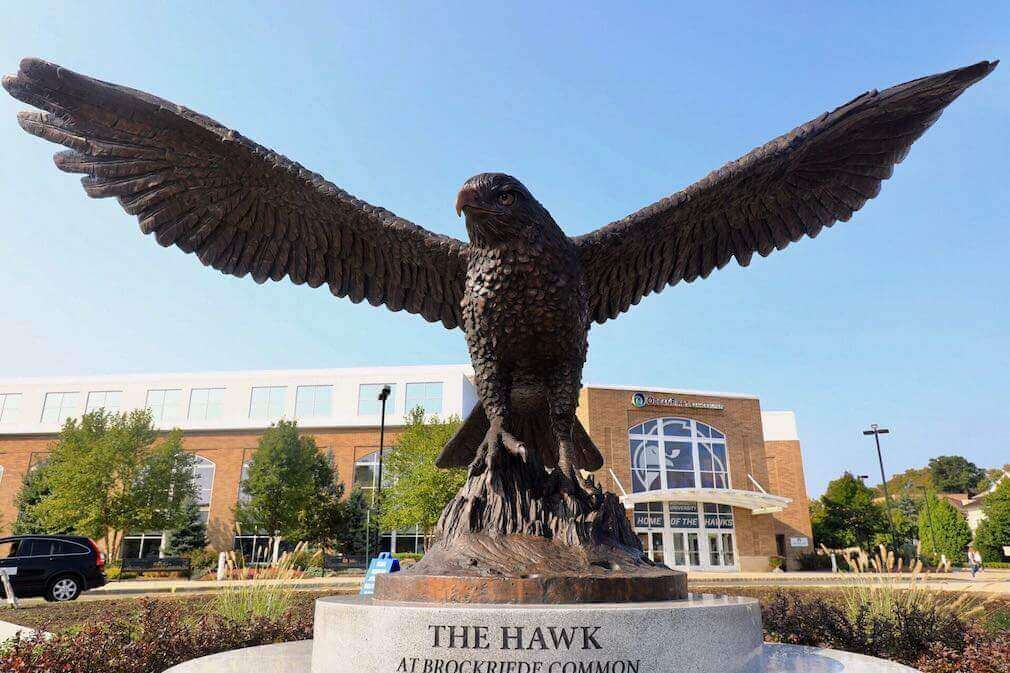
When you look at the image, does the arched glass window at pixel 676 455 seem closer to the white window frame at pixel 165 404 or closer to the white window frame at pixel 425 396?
the white window frame at pixel 425 396

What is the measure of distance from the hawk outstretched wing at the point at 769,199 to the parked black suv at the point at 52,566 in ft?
46.5

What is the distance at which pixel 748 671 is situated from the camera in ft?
11.2

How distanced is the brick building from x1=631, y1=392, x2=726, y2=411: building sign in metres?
0.06

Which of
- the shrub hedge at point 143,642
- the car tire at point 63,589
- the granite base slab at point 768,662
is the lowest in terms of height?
the car tire at point 63,589

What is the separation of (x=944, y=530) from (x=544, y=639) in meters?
45.2

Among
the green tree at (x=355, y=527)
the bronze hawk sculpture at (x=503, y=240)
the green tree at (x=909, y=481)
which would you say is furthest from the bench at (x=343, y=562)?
the green tree at (x=909, y=481)

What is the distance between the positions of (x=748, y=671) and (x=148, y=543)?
129 ft

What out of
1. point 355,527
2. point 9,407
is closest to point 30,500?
point 9,407

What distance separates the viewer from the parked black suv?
1355 cm

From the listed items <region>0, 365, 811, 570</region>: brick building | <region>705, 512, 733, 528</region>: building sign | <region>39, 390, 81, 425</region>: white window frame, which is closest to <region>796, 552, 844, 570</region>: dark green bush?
<region>0, 365, 811, 570</region>: brick building

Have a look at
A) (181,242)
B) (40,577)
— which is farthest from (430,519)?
(181,242)

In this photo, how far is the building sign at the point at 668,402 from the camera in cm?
3086

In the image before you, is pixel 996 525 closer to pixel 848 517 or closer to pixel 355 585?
pixel 848 517

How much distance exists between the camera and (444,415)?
35094 millimetres
